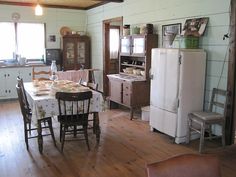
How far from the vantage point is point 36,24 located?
7.61 m

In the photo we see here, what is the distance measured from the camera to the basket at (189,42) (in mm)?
4000

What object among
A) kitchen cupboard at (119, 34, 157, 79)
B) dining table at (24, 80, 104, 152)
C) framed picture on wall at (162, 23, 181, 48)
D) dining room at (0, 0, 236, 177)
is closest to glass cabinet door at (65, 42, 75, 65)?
dining room at (0, 0, 236, 177)

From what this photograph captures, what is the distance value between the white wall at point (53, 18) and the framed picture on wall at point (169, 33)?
3.95 m

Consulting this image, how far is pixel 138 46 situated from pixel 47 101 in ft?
8.19

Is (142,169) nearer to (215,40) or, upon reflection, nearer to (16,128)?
(215,40)

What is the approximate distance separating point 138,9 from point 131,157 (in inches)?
133

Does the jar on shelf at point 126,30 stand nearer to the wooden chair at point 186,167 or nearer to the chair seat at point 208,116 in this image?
the chair seat at point 208,116

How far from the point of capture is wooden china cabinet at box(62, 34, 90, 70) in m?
7.65

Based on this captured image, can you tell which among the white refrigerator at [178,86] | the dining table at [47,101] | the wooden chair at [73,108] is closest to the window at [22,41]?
the dining table at [47,101]

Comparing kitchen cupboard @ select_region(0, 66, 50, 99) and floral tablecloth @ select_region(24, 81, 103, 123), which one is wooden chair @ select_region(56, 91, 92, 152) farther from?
kitchen cupboard @ select_region(0, 66, 50, 99)

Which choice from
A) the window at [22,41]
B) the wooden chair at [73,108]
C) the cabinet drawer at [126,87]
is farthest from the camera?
the window at [22,41]

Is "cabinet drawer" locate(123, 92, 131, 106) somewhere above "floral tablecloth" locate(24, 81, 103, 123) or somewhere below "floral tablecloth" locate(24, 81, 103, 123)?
below

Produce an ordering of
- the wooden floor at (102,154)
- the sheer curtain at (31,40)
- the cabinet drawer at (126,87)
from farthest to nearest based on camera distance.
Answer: the sheer curtain at (31,40), the cabinet drawer at (126,87), the wooden floor at (102,154)

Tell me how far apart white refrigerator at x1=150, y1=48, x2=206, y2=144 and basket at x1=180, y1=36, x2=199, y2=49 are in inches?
5.8
